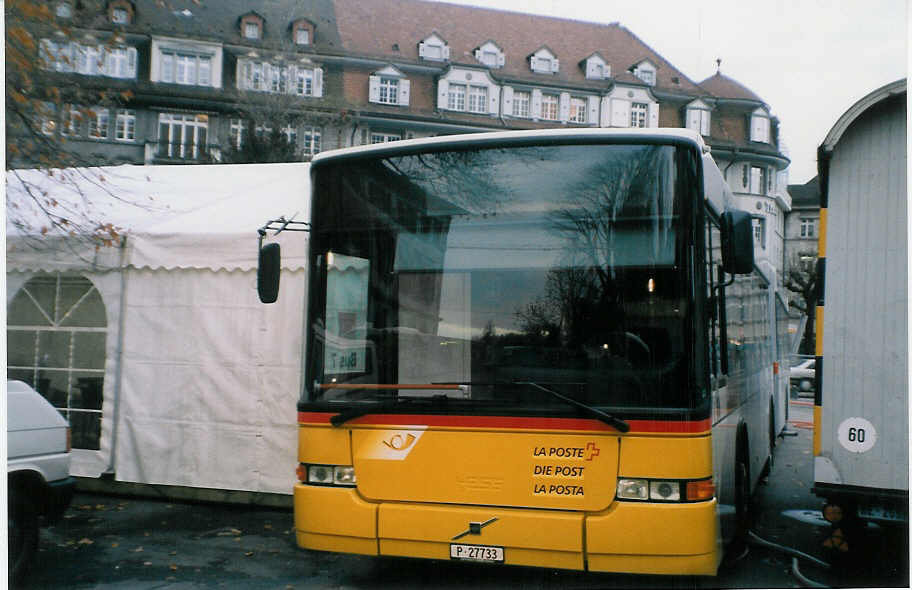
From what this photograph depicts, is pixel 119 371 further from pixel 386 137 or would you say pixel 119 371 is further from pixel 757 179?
pixel 757 179

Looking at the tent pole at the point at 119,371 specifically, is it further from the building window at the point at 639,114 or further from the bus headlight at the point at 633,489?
the building window at the point at 639,114

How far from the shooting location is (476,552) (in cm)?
475

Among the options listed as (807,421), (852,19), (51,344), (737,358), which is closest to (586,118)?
(852,19)

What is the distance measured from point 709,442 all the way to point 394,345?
1.84m

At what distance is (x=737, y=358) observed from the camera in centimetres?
640

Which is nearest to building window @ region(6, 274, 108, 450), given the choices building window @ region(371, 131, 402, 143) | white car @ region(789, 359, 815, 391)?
building window @ region(371, 131, 402, 143)

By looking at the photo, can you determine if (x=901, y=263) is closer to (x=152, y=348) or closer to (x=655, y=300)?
(x=655, y=300)

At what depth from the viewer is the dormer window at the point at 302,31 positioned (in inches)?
496

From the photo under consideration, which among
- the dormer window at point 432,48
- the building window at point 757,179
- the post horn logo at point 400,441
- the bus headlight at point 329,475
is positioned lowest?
the bus headlight at point 329,475

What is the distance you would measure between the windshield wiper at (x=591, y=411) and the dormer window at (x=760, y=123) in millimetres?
4304

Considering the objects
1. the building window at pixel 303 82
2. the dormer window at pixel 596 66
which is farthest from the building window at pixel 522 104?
the building window at pixel 303 82

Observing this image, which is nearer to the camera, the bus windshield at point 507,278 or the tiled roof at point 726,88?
the bus windshield at point 507,278

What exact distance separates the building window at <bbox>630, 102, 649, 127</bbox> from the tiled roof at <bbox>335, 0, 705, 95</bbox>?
0.34m

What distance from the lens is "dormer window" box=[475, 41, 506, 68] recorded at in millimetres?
12550
